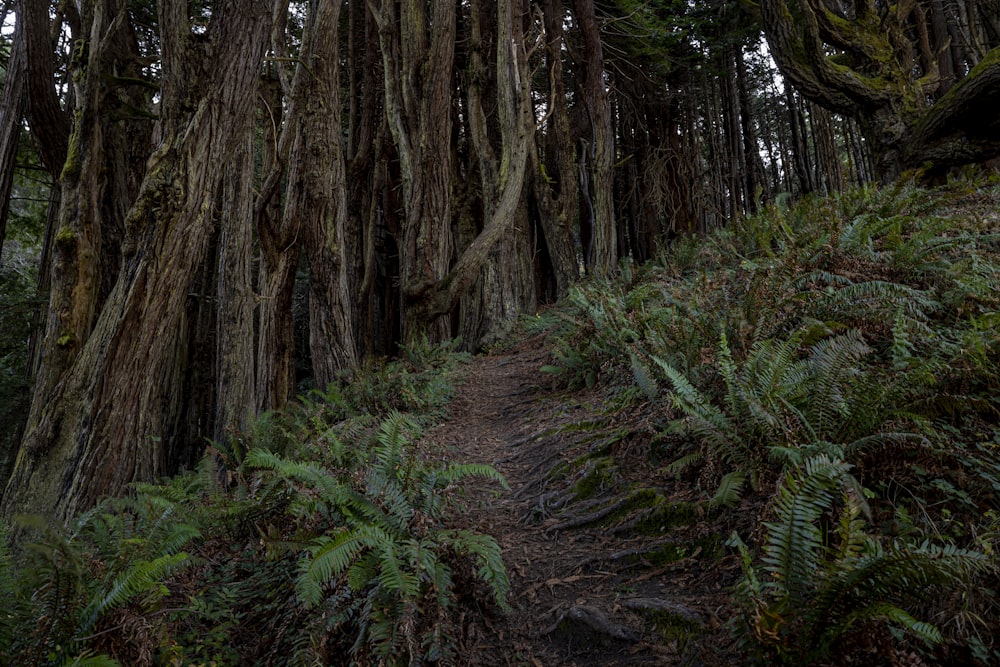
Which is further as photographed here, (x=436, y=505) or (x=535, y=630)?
(x=436, y=505)

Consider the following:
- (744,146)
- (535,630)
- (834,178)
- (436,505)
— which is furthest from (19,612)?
(834,178)

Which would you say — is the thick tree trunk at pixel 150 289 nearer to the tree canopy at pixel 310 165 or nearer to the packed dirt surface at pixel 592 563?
the tree canopy at pixel 310 165

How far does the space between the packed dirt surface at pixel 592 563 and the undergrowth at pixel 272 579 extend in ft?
0.75

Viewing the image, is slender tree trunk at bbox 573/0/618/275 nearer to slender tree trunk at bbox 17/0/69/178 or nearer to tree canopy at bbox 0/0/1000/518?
tree canopy at bbox 0/0/1000/518

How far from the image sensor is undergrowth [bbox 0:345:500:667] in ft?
6.61

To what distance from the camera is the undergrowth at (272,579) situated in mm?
2016

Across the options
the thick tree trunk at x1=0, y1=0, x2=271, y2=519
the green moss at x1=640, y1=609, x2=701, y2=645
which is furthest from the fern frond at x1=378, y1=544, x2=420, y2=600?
the thick tree trunk at x1=0, y1=0, x2=271, y2=519

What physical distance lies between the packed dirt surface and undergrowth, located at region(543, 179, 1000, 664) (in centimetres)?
16

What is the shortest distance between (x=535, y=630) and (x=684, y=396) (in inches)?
58.0

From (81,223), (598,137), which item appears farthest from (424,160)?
(81,223)

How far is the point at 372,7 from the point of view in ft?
32.6

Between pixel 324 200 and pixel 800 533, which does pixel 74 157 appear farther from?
pixel 800 533

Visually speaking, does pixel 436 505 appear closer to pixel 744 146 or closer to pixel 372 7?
pixel 372 7

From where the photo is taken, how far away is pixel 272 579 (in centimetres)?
267
